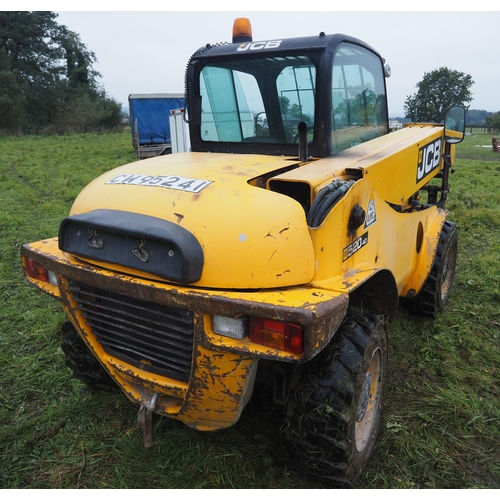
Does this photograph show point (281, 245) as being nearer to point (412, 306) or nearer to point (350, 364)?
point (350, 364)

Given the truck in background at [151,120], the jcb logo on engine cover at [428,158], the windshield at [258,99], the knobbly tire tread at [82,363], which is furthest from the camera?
the truck in background at [151,120]

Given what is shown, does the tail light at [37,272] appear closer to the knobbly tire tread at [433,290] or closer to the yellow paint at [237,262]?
the yellow paint at [237,262]

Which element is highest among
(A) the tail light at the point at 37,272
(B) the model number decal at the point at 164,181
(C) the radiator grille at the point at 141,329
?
(B) the model number decal at the point at 164,181

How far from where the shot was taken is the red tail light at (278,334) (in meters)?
1.93

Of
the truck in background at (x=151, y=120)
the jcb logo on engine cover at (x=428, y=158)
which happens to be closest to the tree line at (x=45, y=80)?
the truck in background at (x=151, y=120)

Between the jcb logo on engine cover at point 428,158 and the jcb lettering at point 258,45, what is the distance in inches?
56.6

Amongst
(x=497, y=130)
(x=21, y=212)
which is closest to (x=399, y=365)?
(x=21, y=212)

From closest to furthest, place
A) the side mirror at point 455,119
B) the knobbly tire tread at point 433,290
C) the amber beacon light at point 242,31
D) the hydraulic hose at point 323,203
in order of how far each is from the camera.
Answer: the hydraulic hose at point 323,203, the amber beacon light at point 242,31, the knobbly tire tread at point 433,290, the side mirror at point 455,119

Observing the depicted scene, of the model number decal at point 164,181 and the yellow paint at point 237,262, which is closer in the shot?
the yellow paint at point 237,262

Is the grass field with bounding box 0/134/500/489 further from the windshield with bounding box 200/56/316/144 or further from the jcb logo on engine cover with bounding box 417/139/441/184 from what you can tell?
the windshield with bounding box 200/56/316/144

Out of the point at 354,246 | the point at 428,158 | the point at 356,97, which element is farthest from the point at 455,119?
the point at 354,246

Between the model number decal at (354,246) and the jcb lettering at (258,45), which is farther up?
the jcb lettering at (258,45)

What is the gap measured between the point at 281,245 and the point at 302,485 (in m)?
1.31

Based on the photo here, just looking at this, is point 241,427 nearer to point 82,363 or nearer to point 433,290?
point 82,363
